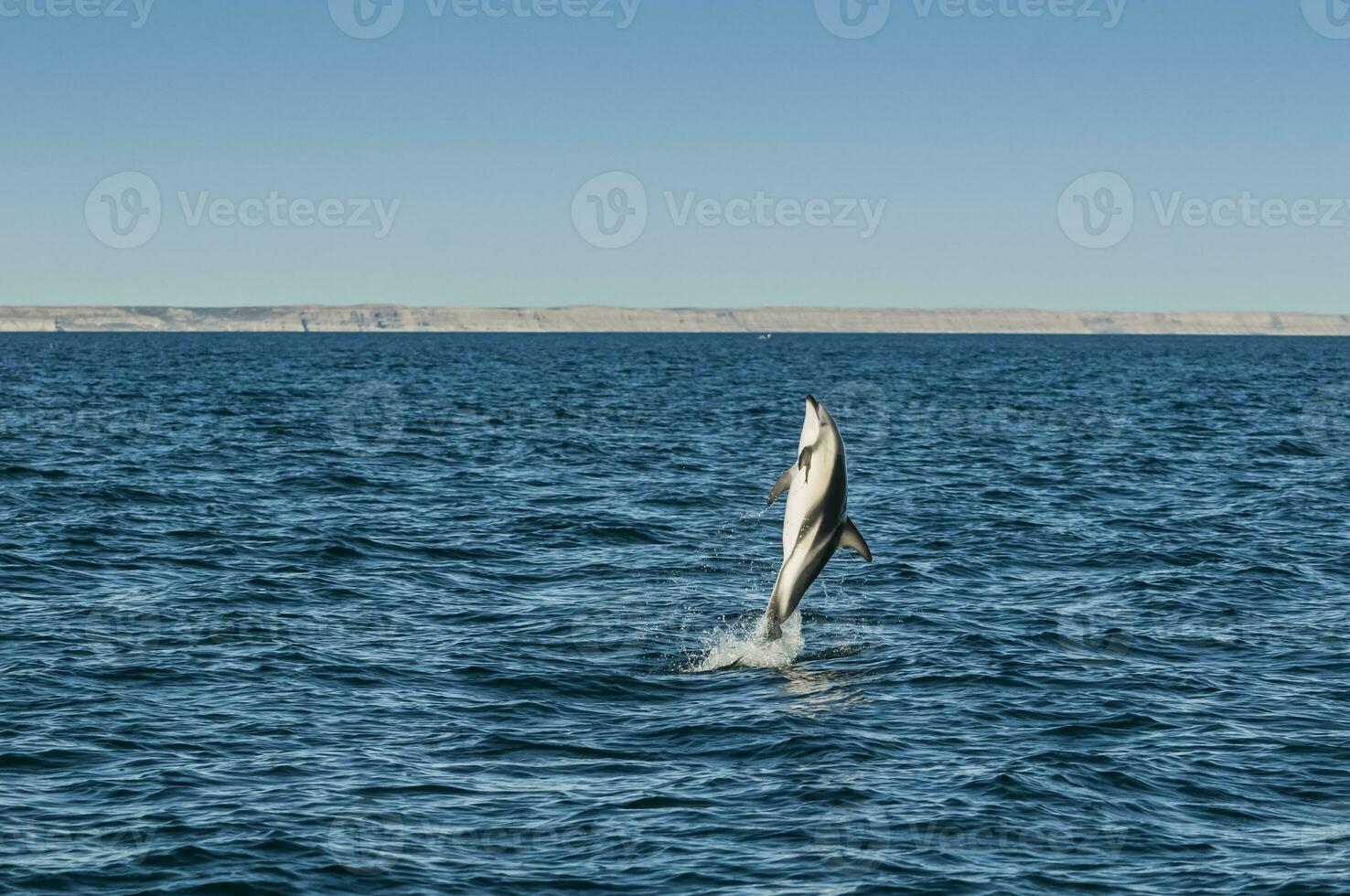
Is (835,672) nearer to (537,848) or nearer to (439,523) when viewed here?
(537,848)

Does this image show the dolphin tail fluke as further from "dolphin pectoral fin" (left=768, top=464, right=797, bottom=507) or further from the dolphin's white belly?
"dolphin pectoral fin" (left=768, top=464, right=797, bottom=507)

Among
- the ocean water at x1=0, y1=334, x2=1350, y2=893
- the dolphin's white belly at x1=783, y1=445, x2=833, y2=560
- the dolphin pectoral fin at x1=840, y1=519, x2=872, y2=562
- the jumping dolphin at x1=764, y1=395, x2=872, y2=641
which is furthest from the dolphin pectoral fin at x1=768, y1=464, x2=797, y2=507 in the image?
the ocean water at x1=0, y1=334, x2=1350, y2=893

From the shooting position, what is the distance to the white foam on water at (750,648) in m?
22.0

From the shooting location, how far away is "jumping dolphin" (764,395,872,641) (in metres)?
18.9

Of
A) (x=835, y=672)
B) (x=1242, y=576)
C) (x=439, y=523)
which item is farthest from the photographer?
(x=439, y=523)

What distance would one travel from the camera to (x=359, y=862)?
1382cm

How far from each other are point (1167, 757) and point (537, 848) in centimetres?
784

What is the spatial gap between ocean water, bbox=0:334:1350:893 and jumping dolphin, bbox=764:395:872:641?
5.62ft

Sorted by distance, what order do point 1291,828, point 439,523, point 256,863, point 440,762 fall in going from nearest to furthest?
point 256,863 → point 1291,828 → point 440,762 → point 439,523

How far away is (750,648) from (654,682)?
2.52 meters

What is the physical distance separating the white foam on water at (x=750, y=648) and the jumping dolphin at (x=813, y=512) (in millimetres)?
2201

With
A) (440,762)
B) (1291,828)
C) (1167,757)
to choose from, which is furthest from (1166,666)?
(440,762)

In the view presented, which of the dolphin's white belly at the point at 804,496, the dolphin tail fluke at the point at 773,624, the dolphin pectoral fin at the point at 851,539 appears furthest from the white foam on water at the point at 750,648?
the dolphin pectoral fin at the point at 851,539

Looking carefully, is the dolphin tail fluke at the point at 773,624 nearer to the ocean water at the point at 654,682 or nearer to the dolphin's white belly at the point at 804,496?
the ocean water at the point at 654,682
